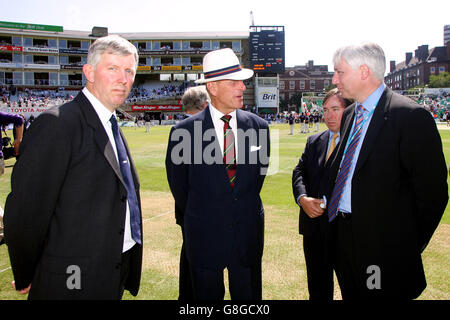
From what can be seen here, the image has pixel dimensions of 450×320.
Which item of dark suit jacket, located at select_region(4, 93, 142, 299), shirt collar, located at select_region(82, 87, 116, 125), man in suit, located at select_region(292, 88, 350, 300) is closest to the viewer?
dark suit jacket, located at select_region(4, 93, 142, 299)

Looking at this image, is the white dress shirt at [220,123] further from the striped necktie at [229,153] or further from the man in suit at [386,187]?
the man in suit at [386,187]

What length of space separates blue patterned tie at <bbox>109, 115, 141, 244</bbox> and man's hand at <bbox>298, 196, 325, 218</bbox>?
148cm

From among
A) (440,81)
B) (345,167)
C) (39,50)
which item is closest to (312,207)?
(345,167)

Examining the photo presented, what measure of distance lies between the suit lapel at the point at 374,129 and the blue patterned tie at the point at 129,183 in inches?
60.1

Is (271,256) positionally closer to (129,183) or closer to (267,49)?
(129,183)

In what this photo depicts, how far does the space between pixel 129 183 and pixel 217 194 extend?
2.32 feet

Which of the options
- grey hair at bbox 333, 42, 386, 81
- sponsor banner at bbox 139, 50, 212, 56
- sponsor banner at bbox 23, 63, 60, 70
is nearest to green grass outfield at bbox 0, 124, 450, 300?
grey hair at bbox 333, 42, 386, 81

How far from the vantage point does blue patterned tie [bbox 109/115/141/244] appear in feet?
7.89

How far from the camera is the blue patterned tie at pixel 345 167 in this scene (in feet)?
8.48

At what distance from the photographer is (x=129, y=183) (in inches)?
95.3

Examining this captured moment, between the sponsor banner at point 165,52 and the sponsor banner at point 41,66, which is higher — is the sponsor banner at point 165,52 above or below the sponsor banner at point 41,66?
above

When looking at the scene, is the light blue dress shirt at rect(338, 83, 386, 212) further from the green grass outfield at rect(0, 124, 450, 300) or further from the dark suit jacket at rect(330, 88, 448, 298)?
the green grass outfield at rect(0, 124, 450, 300)

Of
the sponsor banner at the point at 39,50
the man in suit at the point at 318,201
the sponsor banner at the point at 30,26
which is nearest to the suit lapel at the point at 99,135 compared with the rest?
the man in suit at the point at 318,201

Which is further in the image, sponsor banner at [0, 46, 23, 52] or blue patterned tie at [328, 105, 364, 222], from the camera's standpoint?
A: sponsor banner at [0, 46, 23, 52]
